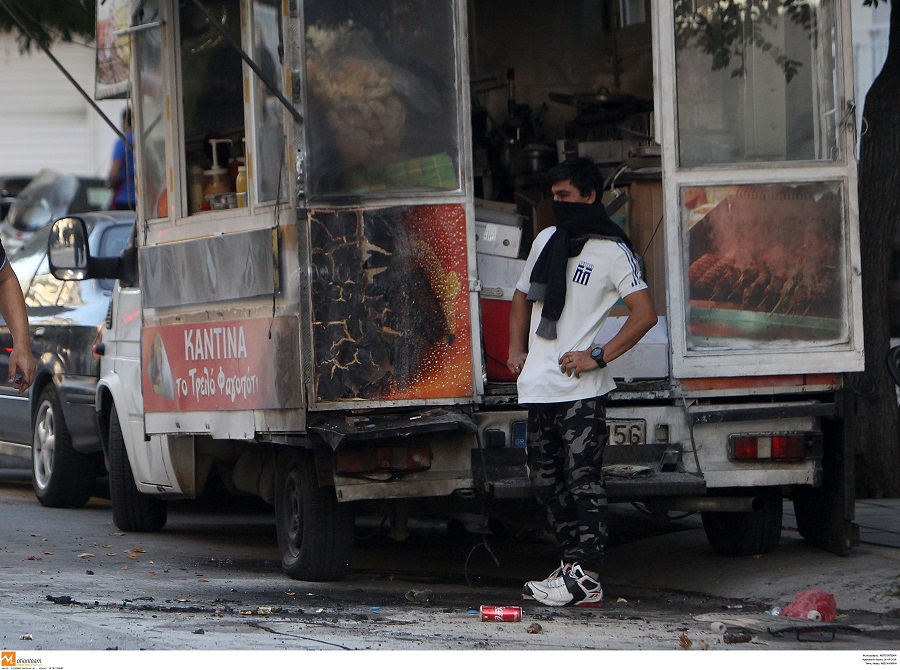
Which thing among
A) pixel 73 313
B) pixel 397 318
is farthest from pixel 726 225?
pixel 73 313

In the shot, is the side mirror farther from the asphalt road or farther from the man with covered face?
the man with covered face

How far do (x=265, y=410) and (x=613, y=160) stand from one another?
2655mm

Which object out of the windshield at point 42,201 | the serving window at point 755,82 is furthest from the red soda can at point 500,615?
the windshield at point 42,201

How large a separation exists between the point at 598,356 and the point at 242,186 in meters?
1.95

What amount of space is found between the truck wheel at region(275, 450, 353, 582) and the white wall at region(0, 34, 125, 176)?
51.3ft

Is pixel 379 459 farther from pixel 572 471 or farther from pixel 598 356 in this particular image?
pixel 598 356

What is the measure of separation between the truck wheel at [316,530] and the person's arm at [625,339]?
4.20 ft

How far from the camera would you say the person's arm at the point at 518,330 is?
644 centimetres

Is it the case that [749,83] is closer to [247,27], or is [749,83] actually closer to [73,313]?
[247,27]

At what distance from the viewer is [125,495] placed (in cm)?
902

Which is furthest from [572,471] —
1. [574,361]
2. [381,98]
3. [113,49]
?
[113,49]

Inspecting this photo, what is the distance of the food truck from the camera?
6508 millimetres

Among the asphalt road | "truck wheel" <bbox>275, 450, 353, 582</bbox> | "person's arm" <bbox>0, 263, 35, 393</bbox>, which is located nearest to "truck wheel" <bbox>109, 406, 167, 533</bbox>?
the asphalt road

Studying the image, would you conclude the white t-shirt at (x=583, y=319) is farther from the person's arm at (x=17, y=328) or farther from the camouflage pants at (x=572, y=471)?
the person's arm at (x=17, y=328)
